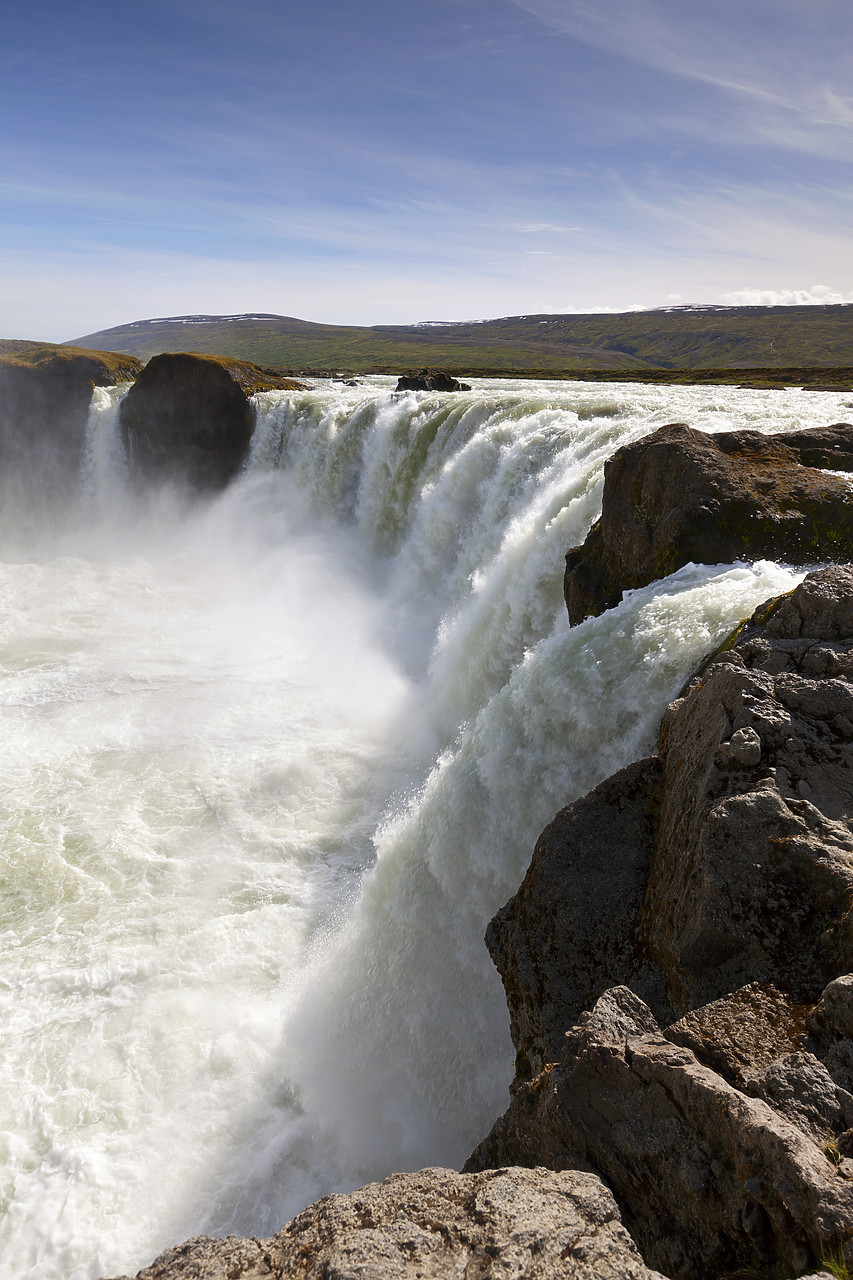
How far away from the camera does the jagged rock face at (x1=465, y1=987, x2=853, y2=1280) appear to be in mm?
2775

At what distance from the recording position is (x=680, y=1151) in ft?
11.0

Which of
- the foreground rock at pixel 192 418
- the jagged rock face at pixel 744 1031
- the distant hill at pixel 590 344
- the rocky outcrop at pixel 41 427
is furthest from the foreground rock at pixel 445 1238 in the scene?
the distant hill at pixel 590 344

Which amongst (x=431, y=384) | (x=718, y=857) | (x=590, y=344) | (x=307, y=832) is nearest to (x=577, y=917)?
(x=718, y=857)

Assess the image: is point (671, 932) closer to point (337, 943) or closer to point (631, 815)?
point (631, 815)

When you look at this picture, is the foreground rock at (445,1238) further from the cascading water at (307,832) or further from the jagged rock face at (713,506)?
the jagged rock face at (713,506)

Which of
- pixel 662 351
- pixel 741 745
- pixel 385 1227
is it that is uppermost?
pixel 662 351

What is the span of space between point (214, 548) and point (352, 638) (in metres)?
11.1

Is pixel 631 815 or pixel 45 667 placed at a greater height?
pixel 631 815

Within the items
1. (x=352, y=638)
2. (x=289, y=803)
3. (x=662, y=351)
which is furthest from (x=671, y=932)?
(x=662, y=351)

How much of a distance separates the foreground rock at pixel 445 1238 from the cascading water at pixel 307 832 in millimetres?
4025

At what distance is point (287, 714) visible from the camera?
53.5 feet

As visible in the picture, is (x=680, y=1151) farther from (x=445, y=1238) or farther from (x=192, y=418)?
(x=192, y=418)

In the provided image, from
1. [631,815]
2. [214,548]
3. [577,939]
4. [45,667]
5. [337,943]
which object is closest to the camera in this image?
[577,939]

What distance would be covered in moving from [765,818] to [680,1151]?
1.94 m
